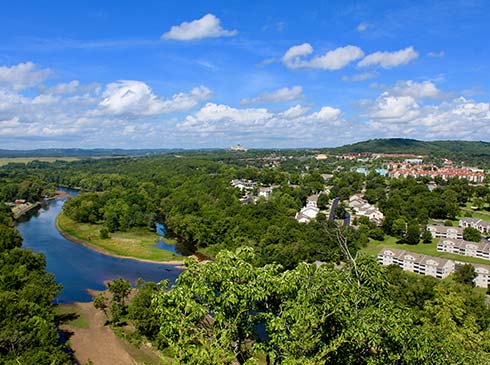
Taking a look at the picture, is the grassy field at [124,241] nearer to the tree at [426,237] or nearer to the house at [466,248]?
the tree at [426,237]

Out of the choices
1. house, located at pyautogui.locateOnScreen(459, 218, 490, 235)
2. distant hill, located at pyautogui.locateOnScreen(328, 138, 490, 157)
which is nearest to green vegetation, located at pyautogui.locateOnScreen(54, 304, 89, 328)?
house, located at pyautogui.locateOnScreen(459, 218, 490, 235)

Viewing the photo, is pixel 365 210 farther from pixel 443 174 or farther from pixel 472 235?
pixel 443 174

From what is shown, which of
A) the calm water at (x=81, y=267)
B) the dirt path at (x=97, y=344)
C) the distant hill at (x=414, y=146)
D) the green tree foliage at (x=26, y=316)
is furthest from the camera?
the distant hill at (x=414, y=146)

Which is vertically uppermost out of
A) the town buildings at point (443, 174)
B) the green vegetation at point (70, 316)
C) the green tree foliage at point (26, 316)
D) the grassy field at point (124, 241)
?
the town buildings at point (443, 174)

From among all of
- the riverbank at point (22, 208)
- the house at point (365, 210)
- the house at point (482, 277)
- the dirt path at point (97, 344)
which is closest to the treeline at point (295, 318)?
the dirt path at point (97, 344)

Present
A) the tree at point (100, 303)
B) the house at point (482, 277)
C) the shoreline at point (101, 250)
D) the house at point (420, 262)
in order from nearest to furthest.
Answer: the tree at point (100, 303) → the house at point (482, 277) → the house at point (420, 262) → the shoreline at point (101, 250)

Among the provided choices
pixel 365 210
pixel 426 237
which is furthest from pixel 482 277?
pixel 365 210

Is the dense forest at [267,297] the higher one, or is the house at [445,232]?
the dense forest at [267,297]
